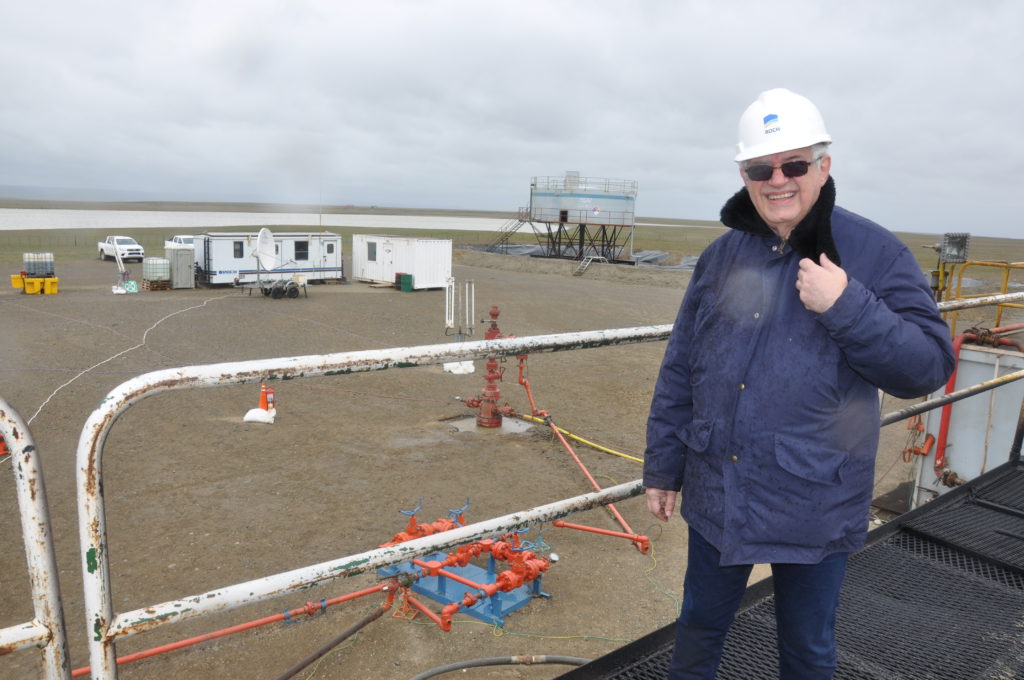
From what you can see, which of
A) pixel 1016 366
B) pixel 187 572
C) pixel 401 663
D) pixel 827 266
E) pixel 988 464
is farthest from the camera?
pixel 988 464

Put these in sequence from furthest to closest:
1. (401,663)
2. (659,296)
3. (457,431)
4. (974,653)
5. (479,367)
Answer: (659,296)
(479,367)
(457,431)
(401,663)
(974,653)

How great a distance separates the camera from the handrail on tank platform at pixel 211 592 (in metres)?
1.52

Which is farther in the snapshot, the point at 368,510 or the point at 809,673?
the point at 368,510

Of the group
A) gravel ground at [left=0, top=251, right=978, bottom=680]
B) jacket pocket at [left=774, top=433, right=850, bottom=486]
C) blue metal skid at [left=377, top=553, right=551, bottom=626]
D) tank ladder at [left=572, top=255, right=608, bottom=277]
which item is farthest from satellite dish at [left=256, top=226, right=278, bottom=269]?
jacket pocket at [left=774, top=433, right=850, bottom=486]

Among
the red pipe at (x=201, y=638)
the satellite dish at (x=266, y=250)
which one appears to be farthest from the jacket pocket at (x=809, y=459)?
the satellite dish at (x=266, y=250)

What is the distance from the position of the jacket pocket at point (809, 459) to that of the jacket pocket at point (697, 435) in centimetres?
20

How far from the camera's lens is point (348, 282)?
3378 cm

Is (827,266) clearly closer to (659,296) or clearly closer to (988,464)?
(988,464)

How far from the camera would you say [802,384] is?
1.93m

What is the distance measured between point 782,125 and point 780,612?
1.40 metres

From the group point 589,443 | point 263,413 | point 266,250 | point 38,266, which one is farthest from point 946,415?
point 38,266

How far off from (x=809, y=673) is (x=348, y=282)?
33.0m

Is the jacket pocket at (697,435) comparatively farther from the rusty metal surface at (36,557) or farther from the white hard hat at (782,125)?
the rusty metal surface at (36,557)

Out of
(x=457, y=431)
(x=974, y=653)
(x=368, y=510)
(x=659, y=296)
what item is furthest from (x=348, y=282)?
(x=974, y=653)
